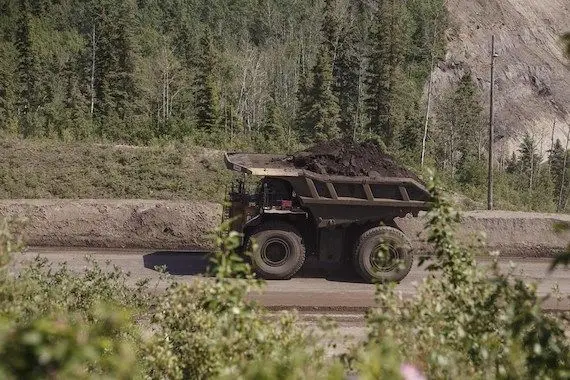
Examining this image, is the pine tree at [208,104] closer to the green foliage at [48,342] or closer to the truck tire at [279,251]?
the truck tire at [279,251]

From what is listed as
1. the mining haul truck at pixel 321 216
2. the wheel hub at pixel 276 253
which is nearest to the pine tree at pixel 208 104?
the mining haul truck at pixel 321 216

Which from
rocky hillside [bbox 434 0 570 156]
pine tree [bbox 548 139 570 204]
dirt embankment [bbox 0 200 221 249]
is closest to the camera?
dirt embankment [bbox 0 200 221 249]

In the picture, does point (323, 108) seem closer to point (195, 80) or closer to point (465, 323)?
point (195, 80)

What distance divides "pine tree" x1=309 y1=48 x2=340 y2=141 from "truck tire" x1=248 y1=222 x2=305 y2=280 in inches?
1255

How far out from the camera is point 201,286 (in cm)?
454

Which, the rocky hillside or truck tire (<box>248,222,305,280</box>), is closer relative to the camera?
truck tire (<box>248,222,305,280</box>)

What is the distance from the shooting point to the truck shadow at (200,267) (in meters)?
11.8

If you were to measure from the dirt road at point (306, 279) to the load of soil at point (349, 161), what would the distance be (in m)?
1.84

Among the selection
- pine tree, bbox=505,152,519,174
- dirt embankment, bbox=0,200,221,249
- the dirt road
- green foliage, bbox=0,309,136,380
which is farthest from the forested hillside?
green foliage, bbox=0,309,136,380

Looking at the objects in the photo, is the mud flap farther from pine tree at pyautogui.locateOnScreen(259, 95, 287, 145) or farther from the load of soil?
pine tree at pyautogui.locateOnScreen(259, 95, 287, 145)

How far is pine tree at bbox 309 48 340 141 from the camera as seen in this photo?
142ft

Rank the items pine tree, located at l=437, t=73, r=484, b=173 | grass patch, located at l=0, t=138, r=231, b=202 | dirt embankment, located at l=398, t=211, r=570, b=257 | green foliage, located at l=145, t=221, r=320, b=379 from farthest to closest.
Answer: pine tree, located at l=437, t=73, r=484, b=173 < grass patch, located at l=0, t=138, r=231, b=202 < dirt embankment, located at l=398, t=211, r=570, b=257 < green foliage, located at l=145, t=221, r=320, b=379

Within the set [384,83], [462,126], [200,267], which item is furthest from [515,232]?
[462,126]

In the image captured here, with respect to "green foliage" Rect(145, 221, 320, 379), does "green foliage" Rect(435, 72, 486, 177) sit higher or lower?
higher
